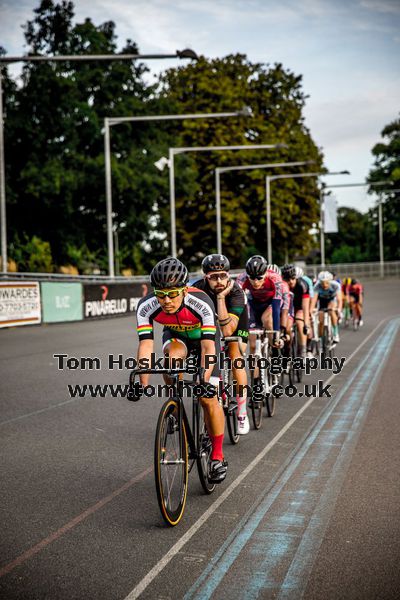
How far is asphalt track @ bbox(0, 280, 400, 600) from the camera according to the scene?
4141mm

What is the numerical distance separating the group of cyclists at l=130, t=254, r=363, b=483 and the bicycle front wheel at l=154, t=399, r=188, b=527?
0.27 metres

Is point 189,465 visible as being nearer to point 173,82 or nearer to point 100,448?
point 100,448

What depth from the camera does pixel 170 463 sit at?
5164 mm

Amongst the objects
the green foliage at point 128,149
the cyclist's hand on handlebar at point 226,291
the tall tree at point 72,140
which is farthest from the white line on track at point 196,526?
the tall tree at point 72,140

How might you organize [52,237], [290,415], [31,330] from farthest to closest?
1. [52,237]
2. [31,330]
3. [290,415]

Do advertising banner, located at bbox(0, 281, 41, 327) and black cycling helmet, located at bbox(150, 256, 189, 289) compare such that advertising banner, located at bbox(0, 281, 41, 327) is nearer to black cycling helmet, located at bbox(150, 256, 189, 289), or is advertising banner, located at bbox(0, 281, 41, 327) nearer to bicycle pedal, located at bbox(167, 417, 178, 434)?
black cycling helmet, located at bbox(150, 256, 189, 289)

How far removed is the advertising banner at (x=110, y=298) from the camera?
89.7 ft

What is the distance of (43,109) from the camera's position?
38188 millimetres

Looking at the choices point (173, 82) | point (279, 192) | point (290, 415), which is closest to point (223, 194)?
point (279, 192)

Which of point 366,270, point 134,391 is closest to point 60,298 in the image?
point 134,391

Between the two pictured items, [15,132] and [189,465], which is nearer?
[189,465]

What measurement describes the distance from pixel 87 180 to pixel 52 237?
14.3 ft

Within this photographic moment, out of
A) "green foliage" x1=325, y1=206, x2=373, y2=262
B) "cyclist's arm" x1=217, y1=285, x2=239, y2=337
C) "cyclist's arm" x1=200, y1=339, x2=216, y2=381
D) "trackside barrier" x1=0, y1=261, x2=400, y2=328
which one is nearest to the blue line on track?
"cyclist's arm" x1=200, y1=339, x2=216, y2=381

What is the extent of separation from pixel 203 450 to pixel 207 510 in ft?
1.67
